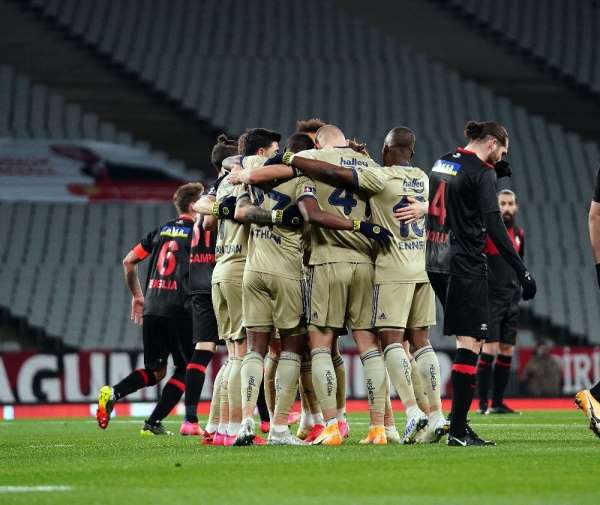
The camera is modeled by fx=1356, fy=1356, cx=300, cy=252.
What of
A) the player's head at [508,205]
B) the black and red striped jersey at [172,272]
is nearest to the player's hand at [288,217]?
the black and red striped jersey at [172,272]

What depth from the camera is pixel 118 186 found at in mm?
24438

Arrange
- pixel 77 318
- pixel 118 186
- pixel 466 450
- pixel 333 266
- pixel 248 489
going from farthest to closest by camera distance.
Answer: pixel 118 186 → pixel 77 318 → pixel 333 266 → pixel 466 450 → pixel 248 489

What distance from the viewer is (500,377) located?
48.9ft

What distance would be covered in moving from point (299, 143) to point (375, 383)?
175 centimetres

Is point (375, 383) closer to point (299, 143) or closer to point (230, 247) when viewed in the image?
point (230, 247)

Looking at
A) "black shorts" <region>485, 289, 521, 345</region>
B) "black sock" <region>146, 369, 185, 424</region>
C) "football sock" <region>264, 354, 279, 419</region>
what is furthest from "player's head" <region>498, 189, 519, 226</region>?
"football sock" <region>264, 354, 279, 419</region>

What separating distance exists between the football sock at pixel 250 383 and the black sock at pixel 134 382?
282 cm

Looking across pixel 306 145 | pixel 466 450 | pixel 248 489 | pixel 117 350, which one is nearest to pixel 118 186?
pixel 117 350

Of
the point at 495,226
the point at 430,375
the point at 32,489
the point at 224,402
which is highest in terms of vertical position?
the point at 495,226

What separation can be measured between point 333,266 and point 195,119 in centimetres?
1794

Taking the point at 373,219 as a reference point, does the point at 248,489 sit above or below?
below

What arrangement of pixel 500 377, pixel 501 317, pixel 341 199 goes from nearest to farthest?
pixel 341 199 → pixel 501 317 → pixel 500 377

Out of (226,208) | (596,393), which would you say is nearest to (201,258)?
(226,208)

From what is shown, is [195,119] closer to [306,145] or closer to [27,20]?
[27,20]
